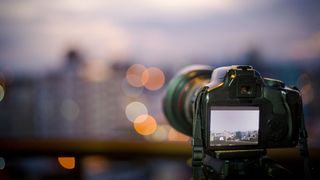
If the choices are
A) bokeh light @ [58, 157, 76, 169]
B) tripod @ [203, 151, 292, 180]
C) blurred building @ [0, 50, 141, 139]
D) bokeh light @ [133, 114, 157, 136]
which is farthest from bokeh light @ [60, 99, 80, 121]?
tripod @ [203, 151, 292, 180]

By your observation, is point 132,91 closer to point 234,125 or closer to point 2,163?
point 2,163

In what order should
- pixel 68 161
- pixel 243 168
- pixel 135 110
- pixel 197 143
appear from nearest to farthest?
pixel 197 143, pixel 243 168, pixel 68 161, pixel 135 110

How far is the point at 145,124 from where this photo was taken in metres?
50.2

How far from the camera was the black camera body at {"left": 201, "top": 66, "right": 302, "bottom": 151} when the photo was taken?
1.03 m

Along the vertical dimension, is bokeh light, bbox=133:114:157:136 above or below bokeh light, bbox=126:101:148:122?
below

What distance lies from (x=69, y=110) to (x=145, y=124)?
446 inches

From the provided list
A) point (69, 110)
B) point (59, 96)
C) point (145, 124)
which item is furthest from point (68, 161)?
point (69, 110)

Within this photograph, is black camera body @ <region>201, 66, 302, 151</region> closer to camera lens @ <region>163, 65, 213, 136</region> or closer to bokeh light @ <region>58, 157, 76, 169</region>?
camera lens @ <region>163, 65, 213, 136</region>

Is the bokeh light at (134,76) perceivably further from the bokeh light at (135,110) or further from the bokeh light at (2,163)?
the bokeh light at (2,163)

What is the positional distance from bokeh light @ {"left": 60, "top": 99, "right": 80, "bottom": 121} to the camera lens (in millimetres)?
48811

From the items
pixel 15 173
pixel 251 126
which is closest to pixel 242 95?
pixel 251 126

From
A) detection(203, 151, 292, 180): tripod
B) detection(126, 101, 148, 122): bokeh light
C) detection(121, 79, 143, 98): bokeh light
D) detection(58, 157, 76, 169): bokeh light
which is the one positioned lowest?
detection(126, 101, 148, 122): bokeh light

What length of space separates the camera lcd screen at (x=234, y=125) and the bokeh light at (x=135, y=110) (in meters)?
Answer: 52.1

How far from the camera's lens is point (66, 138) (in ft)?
4.83
